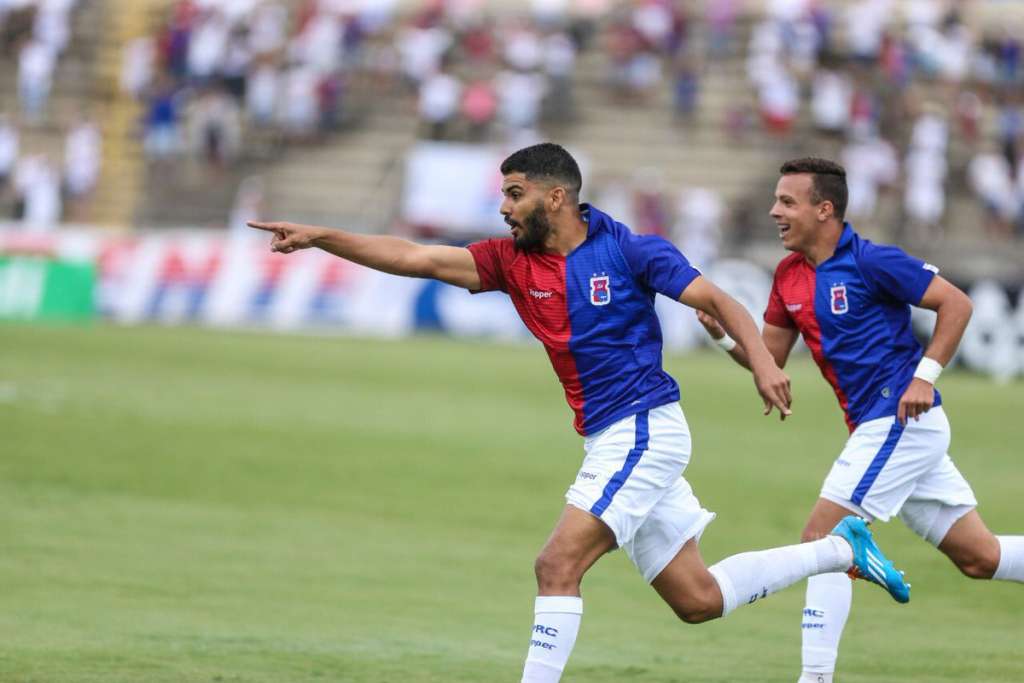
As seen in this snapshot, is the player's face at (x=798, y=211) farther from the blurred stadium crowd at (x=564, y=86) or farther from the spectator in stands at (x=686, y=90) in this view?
the spectator in stands at (x=686, y=90)

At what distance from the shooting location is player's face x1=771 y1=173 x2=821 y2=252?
26.4ft

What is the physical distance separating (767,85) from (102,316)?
13886 millimetres

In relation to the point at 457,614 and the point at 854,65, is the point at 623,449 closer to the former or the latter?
the point at 457,614

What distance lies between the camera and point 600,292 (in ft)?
23.4

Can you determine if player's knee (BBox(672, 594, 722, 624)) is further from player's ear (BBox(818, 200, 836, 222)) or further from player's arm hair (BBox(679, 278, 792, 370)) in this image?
player's ear (BBox(818, 200, 836, 222))

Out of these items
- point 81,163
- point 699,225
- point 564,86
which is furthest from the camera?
point 81,163

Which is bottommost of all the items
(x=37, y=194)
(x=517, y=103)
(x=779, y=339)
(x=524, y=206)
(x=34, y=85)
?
(x=37, y=194)

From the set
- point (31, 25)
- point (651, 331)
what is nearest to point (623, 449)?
point (651, 331)

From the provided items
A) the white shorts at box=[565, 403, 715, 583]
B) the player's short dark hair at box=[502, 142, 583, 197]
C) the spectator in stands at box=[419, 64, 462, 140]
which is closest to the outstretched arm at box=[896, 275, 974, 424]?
the white shorts at box=[565, 403, 715, 583]

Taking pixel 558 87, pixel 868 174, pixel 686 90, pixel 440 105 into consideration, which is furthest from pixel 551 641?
pixel 558 87

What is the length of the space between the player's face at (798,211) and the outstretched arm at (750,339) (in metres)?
1.32

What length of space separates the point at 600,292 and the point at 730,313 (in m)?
0.61

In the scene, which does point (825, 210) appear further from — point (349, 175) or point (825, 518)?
point (349, 175)

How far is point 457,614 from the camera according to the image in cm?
959
